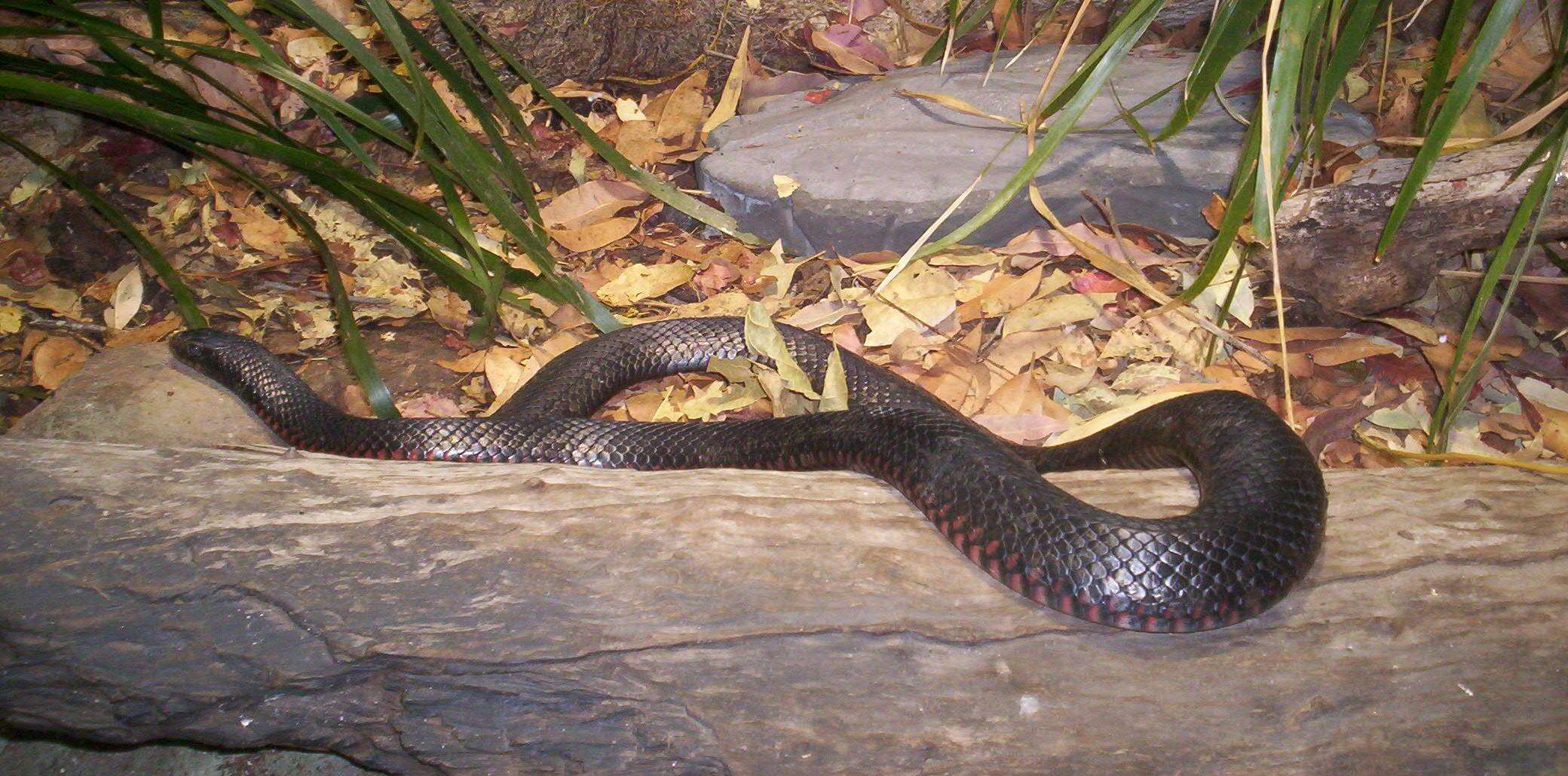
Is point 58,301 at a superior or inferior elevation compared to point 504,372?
superior

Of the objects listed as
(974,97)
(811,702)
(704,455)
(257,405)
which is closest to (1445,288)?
(974,97)

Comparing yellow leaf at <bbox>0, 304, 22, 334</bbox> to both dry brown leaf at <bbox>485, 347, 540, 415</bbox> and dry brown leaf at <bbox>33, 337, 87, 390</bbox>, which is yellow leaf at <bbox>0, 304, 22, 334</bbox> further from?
dry brown leaf at <bbox>485, 347, 540, 415</bbox>

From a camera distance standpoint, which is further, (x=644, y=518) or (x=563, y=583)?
(x=644, y=518)

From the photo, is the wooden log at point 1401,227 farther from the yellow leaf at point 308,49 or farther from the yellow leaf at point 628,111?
the yellow leaf at point 308,49

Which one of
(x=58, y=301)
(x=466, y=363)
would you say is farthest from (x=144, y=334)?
(x=466, y=363)

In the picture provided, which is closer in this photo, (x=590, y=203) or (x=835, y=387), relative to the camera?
(x=835, y=387)

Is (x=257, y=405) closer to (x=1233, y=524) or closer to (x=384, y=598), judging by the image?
(x=384, y=598)

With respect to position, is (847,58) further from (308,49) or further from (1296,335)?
(308,49)

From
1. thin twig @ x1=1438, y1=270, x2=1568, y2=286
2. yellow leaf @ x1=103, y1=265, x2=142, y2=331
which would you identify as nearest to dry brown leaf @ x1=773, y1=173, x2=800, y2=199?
thin twig @ x1=1438, y1=270, x2=1568, y2=286

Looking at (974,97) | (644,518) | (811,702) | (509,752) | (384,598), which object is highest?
(974,97)
